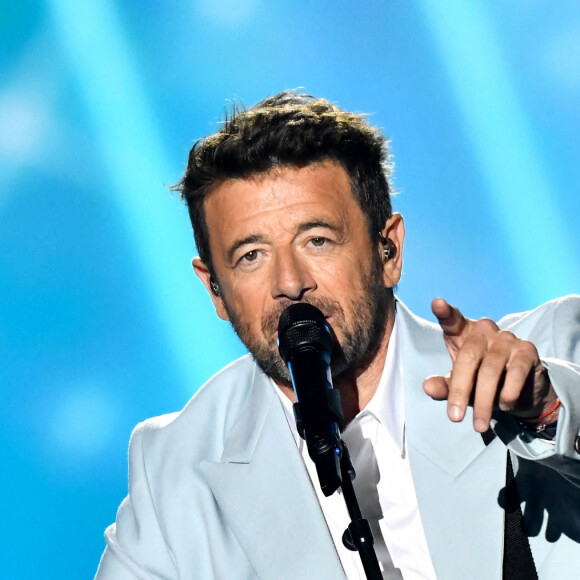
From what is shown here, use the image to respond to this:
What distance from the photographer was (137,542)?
7.83 ft

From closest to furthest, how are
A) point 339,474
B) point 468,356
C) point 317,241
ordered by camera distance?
point 339,474 < point 468,356 < point 317,241

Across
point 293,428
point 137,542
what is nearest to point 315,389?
point 293,428

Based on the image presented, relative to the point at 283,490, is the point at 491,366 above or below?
below

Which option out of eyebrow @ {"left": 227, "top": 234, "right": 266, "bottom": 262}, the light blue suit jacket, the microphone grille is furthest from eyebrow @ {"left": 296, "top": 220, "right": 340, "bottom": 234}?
the microphone grille

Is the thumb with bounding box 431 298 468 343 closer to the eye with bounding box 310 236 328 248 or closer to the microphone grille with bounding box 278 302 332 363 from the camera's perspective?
the microphone grille with bounding box 278 302 332 363

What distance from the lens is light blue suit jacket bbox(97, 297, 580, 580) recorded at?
81.3 inches

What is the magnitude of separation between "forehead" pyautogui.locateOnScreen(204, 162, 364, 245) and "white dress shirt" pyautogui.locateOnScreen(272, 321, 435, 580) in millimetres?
406

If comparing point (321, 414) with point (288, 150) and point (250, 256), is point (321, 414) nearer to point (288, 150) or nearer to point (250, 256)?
point (250, 256)

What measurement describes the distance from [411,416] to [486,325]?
0.70 meters

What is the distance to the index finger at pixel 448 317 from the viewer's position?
5.08 ft

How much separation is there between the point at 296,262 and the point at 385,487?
64 cm

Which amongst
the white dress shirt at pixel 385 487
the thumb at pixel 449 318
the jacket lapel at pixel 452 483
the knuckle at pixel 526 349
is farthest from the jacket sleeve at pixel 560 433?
the white dress shirt at pixel 385 487

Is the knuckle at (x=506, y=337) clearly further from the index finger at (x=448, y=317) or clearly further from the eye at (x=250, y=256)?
the eye at (x=250, y=256)

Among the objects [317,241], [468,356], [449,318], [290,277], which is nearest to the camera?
[468,356]
